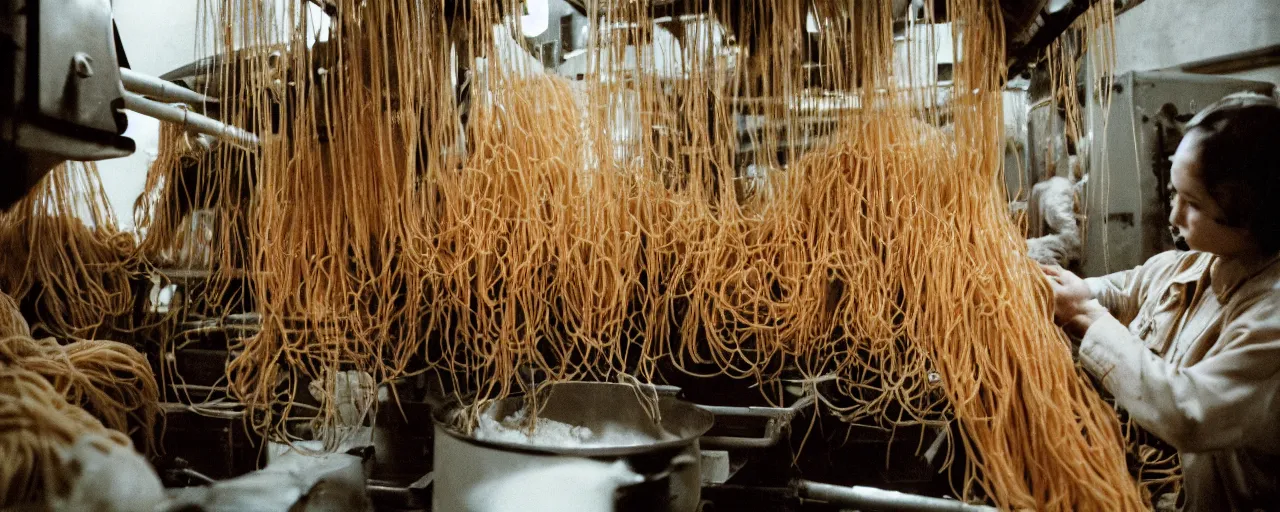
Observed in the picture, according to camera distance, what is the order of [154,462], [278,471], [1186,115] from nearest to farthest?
[1186,115], [154,462], [278,471]

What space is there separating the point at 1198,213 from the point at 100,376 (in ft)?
7.85

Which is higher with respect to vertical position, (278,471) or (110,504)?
(110,504)

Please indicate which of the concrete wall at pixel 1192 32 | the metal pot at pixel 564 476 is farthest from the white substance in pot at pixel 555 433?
the concrete wall at pixel 1192 32

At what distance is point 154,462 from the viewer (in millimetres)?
1267

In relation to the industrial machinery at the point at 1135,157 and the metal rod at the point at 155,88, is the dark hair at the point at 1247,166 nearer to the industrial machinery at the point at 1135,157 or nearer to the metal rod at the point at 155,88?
the industrial machinery at the point at 1135,157

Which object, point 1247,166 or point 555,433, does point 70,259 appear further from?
point 1247,166

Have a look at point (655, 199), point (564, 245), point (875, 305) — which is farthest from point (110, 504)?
point (875, 305)

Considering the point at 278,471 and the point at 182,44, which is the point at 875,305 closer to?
the point at 278,471

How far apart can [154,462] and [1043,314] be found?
2.05 m

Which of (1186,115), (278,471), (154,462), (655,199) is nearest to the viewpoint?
(1186,115)

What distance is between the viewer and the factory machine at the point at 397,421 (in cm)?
108

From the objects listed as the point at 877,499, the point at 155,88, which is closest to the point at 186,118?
the point at 155,88

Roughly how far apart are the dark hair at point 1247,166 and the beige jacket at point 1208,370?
8cm

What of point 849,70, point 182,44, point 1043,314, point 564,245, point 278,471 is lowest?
point 278,471
